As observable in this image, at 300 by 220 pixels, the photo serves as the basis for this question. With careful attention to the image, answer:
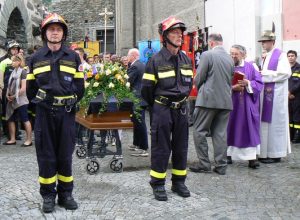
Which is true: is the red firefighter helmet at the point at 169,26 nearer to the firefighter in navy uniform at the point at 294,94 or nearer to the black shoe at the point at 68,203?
the black shoe at the point at 68,203

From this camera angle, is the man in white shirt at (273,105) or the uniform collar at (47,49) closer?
the uniform collar at (47,49)

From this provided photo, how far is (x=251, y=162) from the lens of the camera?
7547 millimetres

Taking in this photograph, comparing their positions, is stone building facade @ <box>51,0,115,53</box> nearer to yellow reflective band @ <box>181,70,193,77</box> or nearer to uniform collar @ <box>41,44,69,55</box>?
yellow reflective band @ <box>181,70,193,77</box>

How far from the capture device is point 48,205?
17.4 ft

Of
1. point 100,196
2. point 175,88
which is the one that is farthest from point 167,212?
point 175,88

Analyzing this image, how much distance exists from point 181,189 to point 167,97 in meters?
1.14

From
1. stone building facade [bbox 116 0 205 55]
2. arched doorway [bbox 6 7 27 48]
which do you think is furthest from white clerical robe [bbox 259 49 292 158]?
arched doorway [bbox 6 7 27 48]

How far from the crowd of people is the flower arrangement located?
406 mm

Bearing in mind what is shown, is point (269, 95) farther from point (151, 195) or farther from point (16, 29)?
point (16, 29)

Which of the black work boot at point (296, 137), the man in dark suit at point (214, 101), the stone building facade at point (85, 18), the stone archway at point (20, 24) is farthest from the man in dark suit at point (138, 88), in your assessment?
the stone building facade at point (85, 18)

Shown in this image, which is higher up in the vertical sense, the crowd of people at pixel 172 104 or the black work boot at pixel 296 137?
the crowd of people at pixel 172 104

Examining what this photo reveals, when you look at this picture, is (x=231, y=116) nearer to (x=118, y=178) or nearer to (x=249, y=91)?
(x=249, y=91)

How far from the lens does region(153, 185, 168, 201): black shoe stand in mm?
5719

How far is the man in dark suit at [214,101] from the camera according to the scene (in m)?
7.03
